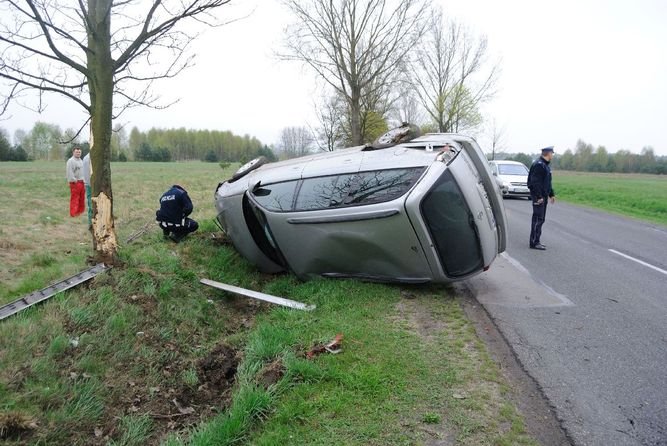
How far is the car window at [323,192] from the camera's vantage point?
5.10 m

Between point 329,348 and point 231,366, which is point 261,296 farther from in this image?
point 329,348

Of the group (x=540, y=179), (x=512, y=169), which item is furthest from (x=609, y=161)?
(x=540, y=179)

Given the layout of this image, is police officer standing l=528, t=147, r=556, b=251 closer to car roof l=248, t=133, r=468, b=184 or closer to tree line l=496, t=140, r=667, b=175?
car roof l=248, t=133, r=468, b=184

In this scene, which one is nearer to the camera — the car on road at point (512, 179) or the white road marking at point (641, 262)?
the white road marking at point (641, 262)

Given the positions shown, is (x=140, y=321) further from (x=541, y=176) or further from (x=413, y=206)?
(x=541, y=176)

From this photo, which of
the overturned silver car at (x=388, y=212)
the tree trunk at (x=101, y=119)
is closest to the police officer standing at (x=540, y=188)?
the overturned silver car at (x=388, y=212)

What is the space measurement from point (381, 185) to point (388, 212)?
0.41m

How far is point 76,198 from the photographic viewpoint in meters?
9.65

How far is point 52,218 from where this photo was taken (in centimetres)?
903

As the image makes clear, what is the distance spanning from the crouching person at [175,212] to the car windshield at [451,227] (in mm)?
4097

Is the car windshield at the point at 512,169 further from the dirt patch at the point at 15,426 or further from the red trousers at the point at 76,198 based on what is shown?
the dirt patch at the point at 15,426

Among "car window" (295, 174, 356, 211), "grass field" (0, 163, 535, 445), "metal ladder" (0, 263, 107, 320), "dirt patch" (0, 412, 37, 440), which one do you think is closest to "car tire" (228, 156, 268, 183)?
"grass field" (0, 163, 535, 445)

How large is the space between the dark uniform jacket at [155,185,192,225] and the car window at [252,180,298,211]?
5.80ft

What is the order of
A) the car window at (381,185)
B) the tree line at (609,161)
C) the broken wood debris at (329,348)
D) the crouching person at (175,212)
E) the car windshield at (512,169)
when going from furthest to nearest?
1. the tree line at (609,161)
2. the car windshield at (512,169)
3. the crouching person at (175,212)
4. the car window at (381,185)
5. the broken wood debris at (329,348)
